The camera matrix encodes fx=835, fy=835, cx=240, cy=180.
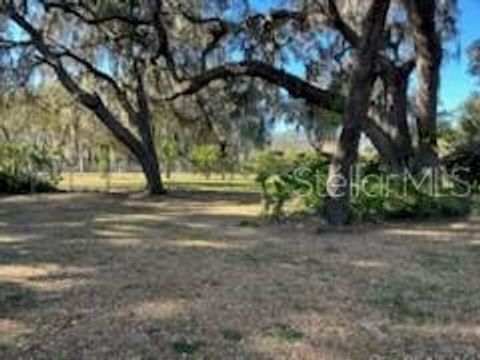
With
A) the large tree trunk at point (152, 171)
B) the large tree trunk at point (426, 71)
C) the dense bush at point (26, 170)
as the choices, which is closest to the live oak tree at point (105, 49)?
the large tree trunk at point (152, 171)

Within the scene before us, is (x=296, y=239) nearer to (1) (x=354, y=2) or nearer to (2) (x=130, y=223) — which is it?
(2) (x=130, y=223)

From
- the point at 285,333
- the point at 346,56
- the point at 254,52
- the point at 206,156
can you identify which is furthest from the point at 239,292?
the point at 206,156

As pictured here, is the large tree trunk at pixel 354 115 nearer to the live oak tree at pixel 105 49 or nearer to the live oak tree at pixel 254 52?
the live oak tree at pixel 254 52

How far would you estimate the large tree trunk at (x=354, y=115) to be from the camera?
10479mm

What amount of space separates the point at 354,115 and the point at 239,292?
15.4ft

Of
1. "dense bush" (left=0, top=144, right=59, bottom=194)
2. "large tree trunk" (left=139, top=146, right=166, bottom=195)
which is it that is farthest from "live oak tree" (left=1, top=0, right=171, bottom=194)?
"dense bush" (left=0, top=144, right=59, bottom=194)

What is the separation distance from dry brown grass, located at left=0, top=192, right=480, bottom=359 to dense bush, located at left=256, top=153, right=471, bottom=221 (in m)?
0.60

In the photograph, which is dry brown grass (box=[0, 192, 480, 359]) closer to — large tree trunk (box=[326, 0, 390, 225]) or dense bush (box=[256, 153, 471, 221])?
large tree trunk (box=[326, 0, 390, 225])

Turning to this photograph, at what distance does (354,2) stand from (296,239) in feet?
24.3

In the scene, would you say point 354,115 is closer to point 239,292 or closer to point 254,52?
point 239,292

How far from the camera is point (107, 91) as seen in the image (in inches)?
800

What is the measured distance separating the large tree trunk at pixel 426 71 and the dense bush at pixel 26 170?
31.5ft

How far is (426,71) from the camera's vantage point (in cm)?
1487

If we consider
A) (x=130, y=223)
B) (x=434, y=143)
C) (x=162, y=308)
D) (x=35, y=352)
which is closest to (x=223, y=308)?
(x=162, y=308)
